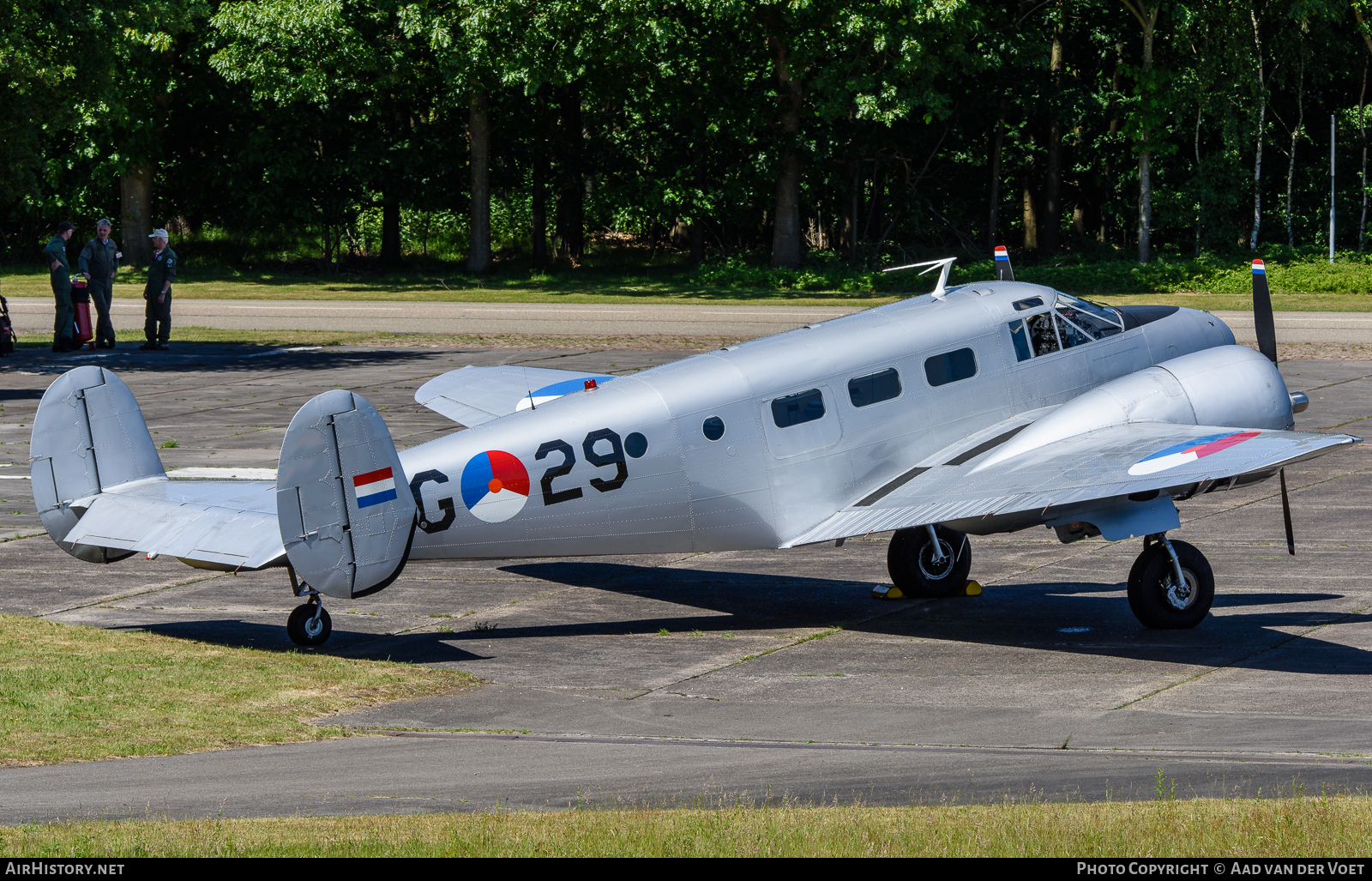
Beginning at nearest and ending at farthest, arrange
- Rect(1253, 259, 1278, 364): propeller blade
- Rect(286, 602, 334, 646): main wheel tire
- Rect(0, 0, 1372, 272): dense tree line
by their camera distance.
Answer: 1. Rect(286, 602, 334, 646): main wheel tire
2. Rect(1253, 259, 1278, 364): propeller blade
3. Rect(0, 0, 1372, 272): dense tree line

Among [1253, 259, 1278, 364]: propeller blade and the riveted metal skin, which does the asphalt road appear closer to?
[1253, 259, 1278, 364]: propeller blade

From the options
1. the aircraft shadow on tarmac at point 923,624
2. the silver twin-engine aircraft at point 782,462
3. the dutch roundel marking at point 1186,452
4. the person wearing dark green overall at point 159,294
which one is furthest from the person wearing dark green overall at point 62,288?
the dutch roundel marking at point 1186,452

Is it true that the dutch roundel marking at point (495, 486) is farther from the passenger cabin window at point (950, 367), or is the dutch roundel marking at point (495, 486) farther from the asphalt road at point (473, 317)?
the asphalt road at point (473, 317)

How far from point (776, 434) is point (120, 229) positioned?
179 feet

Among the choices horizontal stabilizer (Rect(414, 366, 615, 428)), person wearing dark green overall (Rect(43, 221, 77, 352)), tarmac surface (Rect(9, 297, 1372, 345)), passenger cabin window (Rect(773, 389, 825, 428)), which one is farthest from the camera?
tarmac surface (Rect(9, 297, 1372, 345))

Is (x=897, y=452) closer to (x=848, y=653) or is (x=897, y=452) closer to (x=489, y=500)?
(x=848, y=653)

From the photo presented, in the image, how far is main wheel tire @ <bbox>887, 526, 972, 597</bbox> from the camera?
15.9 m

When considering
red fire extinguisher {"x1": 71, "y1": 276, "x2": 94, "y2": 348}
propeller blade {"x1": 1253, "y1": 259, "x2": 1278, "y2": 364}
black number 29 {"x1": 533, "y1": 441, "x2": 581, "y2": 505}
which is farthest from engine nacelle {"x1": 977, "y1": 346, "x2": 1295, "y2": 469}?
red fire extinguisher {"x1": 71, "y1": 276, "x2": 94, "y2": 348}

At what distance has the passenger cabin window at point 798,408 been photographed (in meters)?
14.6

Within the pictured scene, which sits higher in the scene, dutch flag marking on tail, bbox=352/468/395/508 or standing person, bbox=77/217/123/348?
standing person, bbox=77/217/123/348

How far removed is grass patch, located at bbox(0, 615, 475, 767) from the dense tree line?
3650 cm

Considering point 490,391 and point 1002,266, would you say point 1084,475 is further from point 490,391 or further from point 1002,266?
point 490,391

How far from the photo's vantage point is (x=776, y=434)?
1462 cm

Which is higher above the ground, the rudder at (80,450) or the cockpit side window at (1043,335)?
the cockpit side window at (1043,335)
